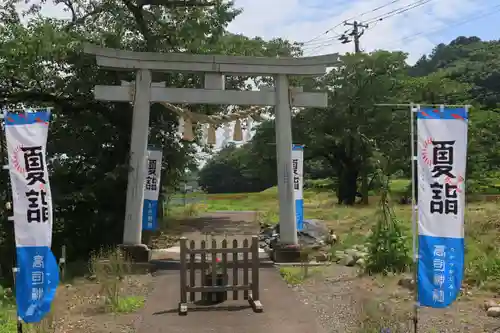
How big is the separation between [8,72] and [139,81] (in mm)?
3904

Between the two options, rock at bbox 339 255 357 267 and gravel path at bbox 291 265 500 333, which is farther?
rock at bbox 339 255 357 267

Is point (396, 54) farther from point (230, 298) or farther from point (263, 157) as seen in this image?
point (230, 298)

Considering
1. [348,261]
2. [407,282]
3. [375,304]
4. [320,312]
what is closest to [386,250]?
[407,282]

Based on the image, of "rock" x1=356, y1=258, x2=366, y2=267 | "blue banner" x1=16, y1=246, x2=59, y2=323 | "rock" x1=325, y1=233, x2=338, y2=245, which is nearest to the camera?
"blue banner" x1=16, y1=246, x2=59, y2=323

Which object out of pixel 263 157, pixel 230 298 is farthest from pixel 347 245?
pixel 263 157

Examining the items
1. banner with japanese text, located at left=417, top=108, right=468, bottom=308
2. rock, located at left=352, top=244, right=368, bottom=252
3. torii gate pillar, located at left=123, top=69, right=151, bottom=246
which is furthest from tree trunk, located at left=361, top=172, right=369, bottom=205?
banner with japanese text, located at left=417, top=108, right=468, bottom=308

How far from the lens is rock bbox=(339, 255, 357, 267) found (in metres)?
11.6

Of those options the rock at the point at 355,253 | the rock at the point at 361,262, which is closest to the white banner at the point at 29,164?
the rock at the point at 361,262

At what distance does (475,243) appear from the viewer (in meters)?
11.0

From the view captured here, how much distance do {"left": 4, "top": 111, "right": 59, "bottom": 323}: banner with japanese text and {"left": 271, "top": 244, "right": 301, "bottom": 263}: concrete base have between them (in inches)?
276

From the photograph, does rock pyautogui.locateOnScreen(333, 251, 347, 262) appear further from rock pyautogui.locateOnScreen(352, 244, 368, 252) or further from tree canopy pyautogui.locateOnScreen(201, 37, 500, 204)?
tree canopy pyautogui.locateOnScreen(201, 37, 500, 204)

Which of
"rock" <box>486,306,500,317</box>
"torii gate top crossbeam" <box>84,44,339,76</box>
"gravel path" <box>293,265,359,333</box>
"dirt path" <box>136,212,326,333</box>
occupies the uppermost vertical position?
"torii gate top crossbeam" <box>84,44,339,76</box>

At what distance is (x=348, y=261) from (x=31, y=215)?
25.0 feet

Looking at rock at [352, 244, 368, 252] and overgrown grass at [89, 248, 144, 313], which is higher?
rock at [352, 244, 368, 252]
